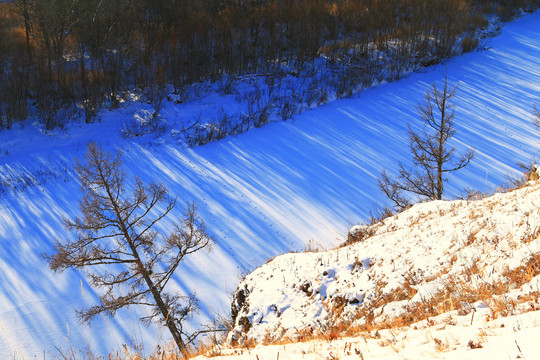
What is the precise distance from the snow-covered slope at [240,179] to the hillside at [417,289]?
6652 millimetres

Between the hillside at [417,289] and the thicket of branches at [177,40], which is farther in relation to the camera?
the thicket of branches at [177,40]

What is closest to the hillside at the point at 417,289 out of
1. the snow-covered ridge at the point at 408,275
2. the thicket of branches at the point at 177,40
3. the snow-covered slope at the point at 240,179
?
the snow-covered ridge at the point at 408,275

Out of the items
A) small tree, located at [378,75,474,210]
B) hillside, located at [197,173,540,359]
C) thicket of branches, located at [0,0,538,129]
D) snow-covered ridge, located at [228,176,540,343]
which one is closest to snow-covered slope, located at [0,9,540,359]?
small tree, located at [378,75,474,210]

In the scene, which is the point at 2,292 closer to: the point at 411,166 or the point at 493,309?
the point at 493,309

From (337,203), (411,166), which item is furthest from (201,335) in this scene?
(411,166)

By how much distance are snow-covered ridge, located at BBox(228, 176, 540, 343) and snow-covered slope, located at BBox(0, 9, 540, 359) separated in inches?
247

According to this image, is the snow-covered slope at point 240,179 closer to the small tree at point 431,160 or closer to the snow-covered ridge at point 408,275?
the small tree at point 431,160

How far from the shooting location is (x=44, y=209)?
2003cm

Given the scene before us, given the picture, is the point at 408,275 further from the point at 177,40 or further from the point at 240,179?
the point at 177,40

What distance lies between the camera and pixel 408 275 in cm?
626

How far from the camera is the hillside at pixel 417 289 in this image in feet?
11.2

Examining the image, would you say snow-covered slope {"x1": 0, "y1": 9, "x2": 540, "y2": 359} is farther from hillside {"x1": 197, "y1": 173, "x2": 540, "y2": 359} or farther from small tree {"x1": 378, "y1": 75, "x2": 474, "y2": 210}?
hillside {"x1": 197, "y1": 173, "x2": 540, "y2": 359}

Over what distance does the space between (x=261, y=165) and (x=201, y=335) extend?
43.5ft

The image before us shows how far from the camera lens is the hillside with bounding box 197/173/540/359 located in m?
3.40
